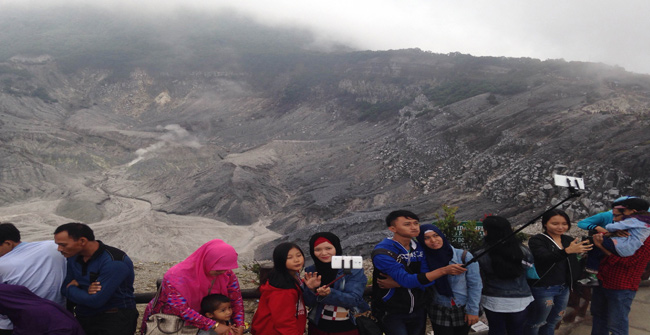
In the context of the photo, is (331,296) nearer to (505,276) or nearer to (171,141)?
(505,276)

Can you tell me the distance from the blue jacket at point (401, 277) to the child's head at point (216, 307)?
1256 millimetres

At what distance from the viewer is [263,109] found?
54.5 metres

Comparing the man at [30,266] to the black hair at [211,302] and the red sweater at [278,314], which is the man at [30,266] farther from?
the red sweater at [278,314]

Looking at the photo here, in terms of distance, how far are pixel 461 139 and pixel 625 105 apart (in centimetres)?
1190

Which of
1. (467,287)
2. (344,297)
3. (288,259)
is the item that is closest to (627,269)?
(467,287)

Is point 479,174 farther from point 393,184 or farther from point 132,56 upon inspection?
point 132,56

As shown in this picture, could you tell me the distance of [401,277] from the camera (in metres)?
3.36

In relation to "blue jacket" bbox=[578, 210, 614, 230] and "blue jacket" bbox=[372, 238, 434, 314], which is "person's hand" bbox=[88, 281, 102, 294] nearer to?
"blue jacket" bbox=[372, 238, 434, 314]

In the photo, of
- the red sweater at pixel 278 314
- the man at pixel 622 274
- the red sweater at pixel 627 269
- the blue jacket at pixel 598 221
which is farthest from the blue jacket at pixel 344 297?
the blue jacket at pixel 598 221

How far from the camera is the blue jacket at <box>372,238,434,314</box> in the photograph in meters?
3.37

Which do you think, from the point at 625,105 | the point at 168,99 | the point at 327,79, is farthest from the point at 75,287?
the point at 168,99

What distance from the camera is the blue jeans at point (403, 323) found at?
3561 mm

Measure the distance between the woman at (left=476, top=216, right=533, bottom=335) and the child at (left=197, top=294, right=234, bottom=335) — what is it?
7.14 feet

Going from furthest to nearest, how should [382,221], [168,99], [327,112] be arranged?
[168,99] → [327,112] → [382,221]
